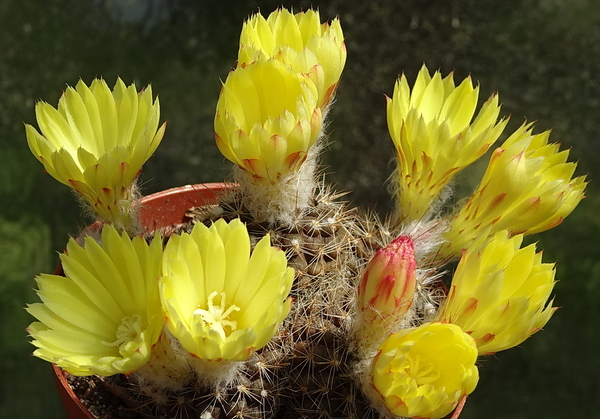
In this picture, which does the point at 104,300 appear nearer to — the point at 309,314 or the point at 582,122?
the point at 309,314

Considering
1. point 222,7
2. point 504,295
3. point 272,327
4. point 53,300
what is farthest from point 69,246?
point 222,7

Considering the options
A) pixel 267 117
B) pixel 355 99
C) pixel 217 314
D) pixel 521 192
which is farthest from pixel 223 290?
pixel 355 99

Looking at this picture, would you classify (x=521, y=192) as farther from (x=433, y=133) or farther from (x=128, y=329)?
(x=128, y=329)

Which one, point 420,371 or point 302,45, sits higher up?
point 302,45

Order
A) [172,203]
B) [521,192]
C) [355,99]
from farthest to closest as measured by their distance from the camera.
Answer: [355,99] < [172,203] < [521,192]

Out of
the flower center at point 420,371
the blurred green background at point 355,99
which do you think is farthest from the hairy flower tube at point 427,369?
the blurred green background at point 355,99

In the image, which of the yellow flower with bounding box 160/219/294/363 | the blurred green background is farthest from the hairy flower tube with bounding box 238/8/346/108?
the blurred green background
